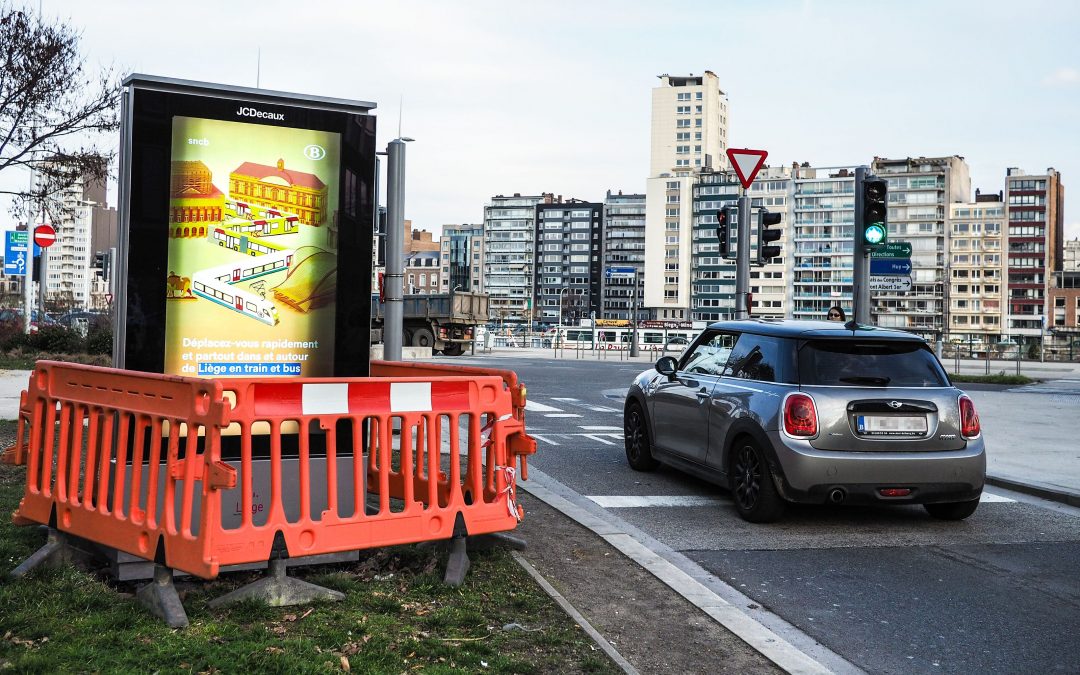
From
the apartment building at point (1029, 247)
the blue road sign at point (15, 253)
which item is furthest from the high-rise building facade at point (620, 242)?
the blue road sign at point (15, 253)

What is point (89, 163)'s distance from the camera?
14.0 metres

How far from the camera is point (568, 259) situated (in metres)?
194

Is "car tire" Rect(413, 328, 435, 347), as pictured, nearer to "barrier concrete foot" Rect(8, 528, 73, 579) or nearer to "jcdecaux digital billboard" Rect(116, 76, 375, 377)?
"jcdecaux digital billboard" Rect(116, 76, 375, 377)

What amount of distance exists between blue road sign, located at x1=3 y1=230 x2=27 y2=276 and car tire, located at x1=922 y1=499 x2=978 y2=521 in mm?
28245

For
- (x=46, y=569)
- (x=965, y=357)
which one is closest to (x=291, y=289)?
(x=46, y=569)

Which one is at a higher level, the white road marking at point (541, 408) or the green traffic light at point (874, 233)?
the green traffic light at point (874, 233)

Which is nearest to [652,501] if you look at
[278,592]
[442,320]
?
[278,592]

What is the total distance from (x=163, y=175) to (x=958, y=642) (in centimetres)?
488

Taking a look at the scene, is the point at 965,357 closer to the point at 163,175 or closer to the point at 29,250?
the point at 29,250

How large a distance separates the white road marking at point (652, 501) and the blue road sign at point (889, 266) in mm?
8388

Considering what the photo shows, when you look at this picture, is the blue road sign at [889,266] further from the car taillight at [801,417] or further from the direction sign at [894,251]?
the car taillight at [801,417]

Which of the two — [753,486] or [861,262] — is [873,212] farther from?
[753,486]

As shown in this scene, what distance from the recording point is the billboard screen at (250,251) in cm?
595

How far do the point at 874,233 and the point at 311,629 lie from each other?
11.3 meters
